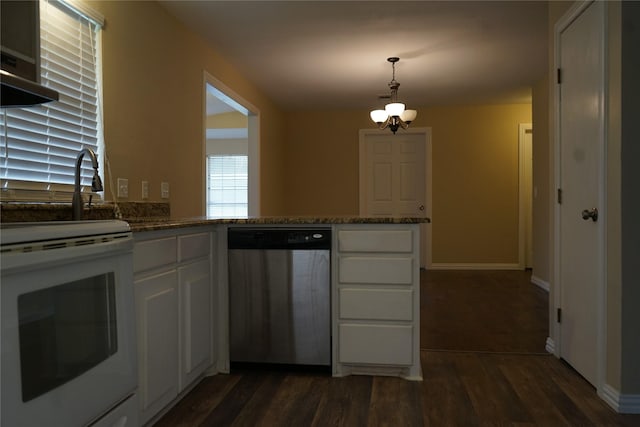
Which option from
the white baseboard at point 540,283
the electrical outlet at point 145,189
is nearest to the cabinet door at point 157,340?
the electrical outlet at point 145,189

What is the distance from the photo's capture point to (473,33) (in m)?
3.66

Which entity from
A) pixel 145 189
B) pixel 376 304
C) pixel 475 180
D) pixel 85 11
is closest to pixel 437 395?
pixel 376 304

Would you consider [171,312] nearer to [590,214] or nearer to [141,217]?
[141,217]

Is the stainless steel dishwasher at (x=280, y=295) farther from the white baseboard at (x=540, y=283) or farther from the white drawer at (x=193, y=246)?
the white baseboard at (x=540, y=283)

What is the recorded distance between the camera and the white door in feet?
7.16

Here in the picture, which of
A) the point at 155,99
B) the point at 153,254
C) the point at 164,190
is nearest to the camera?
the point at 153,254

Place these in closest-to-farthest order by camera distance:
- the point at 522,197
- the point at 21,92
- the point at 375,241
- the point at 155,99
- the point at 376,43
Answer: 1. the point at 21,92
2. the point at 375,241
3. the point at 155,99
4. the point at 376,43
5. the point at 522,197

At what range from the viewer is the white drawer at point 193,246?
2.06 m

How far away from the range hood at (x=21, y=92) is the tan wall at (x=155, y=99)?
0.80 metres

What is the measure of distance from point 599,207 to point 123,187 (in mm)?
2585

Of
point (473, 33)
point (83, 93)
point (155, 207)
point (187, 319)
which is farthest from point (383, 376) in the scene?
point (473, 33)

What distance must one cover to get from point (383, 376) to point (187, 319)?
109 centimetres

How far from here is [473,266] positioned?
20.8ft

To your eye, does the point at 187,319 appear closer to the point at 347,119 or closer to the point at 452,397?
the point at 452,397
